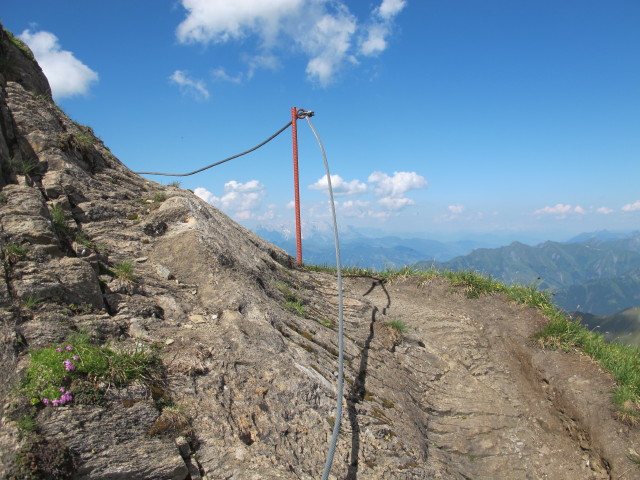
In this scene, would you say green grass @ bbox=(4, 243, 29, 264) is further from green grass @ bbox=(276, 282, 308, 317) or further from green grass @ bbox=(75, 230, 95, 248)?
green grass @ bbox=(276, 282, 308, 317)

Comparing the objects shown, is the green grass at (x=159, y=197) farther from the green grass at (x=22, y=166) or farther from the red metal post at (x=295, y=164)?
the red metal post at (x=295, y=164)

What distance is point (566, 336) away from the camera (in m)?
11.0

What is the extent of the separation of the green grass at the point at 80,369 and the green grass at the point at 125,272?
7.05ft

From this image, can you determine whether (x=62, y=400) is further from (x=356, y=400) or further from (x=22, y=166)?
(x=22, y=166)

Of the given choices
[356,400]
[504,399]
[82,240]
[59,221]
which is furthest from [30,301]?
[504,399]

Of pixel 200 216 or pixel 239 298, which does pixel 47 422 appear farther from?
pixel 200 216

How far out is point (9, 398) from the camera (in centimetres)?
429

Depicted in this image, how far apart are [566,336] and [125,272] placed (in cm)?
1187

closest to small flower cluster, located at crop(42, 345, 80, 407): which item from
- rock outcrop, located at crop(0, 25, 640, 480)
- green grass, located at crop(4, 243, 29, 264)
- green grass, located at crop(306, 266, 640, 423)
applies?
rock outcrop, located at crop(0, 25, 640, 480)

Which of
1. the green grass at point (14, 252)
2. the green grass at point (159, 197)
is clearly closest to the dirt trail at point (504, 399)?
the green grass at point (14, 252)

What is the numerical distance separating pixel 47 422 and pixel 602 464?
33.2 feet

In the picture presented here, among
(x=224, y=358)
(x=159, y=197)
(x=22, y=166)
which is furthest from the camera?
(x=159, y=197)

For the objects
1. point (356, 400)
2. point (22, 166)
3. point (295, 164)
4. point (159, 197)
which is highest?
point (295, 164)

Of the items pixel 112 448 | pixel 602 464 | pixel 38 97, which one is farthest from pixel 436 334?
pixel 38 97
